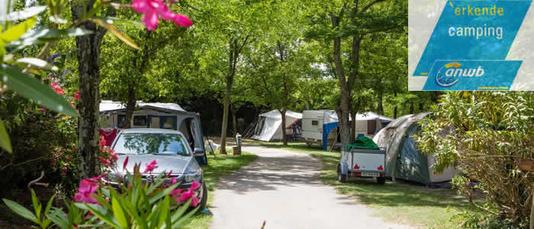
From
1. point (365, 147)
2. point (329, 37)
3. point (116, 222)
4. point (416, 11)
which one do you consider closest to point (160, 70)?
point (329, 37)

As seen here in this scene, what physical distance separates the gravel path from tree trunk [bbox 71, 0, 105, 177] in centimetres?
265

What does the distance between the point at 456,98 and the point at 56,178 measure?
5490 mm

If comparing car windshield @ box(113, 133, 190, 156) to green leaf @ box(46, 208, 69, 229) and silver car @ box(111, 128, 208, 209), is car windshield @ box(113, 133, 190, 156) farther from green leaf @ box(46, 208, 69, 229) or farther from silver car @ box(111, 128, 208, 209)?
green leaf @ box(46, 208, 69, 229)

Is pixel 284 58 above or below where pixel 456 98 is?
above

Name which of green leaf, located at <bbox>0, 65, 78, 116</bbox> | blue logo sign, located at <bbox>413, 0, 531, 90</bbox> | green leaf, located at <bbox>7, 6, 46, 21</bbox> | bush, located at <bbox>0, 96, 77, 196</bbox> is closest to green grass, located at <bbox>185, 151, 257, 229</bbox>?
bush, located at <bbox>0, 96, 77, 196</bbox>

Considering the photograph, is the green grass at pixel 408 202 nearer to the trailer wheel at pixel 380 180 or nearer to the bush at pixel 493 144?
the trailer wheel at pixel 380 180

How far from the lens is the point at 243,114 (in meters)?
46.9

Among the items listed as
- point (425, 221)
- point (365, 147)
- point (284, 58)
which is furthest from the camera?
point (284, 58)

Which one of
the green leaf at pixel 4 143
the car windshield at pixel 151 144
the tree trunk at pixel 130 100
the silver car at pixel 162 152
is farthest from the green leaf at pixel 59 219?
the tree trunk at pixel 130 100

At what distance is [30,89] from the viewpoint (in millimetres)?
1136

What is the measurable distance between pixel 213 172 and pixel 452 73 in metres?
10.5

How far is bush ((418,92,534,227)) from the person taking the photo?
6918mm

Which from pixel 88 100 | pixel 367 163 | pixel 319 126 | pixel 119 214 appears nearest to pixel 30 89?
pixel 119 214

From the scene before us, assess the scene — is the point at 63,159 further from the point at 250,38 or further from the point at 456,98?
the point at 250,38
